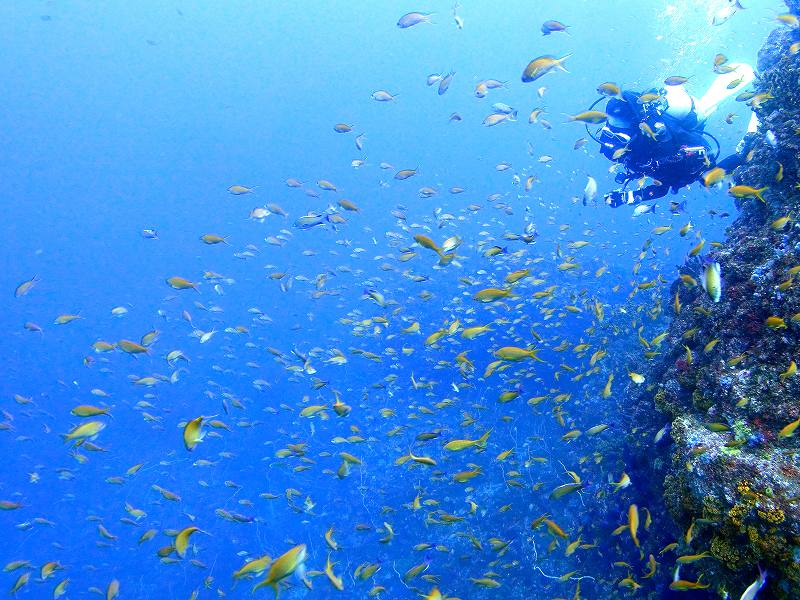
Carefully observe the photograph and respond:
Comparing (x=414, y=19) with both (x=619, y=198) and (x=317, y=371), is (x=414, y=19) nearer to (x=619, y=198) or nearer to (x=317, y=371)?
(x=619, y=198)

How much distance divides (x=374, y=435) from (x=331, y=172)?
106 m

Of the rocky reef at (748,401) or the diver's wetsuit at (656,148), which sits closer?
the rocky reef at (748,401)

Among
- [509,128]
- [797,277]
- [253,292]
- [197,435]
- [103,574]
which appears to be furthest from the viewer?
[509,128]

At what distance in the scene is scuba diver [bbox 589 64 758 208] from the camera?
6559 mm

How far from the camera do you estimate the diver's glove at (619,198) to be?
6.85 m

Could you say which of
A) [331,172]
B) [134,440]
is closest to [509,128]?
[331,172]

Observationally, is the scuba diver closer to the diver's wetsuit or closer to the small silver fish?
the diver's wetsuit

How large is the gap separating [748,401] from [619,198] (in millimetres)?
4137

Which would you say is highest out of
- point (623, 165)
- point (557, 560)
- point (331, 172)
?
point (623, 165)

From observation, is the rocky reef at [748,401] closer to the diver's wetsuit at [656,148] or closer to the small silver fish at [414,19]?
the diver's wetsuit at [656,148]

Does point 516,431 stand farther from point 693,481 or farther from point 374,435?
point 693,481

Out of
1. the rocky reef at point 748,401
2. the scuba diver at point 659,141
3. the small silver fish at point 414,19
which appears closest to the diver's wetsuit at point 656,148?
the scuba diver at point 659,141

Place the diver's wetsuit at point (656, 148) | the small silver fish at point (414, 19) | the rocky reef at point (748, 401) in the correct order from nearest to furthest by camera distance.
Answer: the rocky reef at point (748, 401), the diver's wetsuit at point (656, 148), the small silver fish at point (414, 19)

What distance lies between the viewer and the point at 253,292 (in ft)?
208
